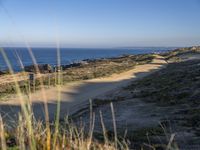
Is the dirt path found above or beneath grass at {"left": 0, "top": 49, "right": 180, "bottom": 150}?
beneath

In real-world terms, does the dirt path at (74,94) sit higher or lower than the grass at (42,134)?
lower

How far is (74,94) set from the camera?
1158 inches

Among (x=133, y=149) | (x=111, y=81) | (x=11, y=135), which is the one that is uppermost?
(x=11, y=135)

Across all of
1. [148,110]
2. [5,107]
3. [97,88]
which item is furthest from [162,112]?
[97,88]

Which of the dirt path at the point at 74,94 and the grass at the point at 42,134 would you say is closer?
the grass at the point at 42,134

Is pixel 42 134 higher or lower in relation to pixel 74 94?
higher

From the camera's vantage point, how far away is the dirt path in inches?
895

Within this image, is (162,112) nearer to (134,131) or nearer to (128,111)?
(128,111)

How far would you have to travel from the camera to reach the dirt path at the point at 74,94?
74.6 feet

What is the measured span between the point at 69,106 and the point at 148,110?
6.46 m

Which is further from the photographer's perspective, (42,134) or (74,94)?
(74,94)

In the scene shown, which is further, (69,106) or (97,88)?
(97,88)

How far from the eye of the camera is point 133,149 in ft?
35.0

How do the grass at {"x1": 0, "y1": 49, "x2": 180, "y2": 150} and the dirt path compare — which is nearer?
the grass at {"x1": 0, "y1": 49, "x2": 180, "y2": 150}
